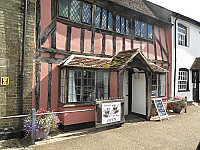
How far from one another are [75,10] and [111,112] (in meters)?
4.60

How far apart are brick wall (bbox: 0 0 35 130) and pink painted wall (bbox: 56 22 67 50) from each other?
105 centimetres

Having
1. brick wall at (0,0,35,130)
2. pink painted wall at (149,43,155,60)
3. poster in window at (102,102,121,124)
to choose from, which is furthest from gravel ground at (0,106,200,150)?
pink painted wall at (149,43,155,60)

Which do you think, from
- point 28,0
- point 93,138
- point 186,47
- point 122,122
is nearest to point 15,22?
point 28,0

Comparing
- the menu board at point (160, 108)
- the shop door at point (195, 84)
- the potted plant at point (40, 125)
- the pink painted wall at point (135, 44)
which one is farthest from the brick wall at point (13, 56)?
the shop door at point (195, 84)

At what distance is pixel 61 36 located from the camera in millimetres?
6523

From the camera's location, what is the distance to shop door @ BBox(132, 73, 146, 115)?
8.23 metres

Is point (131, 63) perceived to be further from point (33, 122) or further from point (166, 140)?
point (33, 122)

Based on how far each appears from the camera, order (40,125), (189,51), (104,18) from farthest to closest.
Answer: (189,51) → (104,18) → (40,125)

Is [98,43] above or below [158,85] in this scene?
above

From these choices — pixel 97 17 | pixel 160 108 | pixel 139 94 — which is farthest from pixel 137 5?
pixel 160 108

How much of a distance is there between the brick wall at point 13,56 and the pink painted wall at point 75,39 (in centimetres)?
171

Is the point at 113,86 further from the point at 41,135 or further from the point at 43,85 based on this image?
the point at 41,135

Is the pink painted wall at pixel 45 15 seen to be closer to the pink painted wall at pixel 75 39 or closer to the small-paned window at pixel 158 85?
the pink painted wall at pixel 75 39

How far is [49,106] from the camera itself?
6160 millimetres
